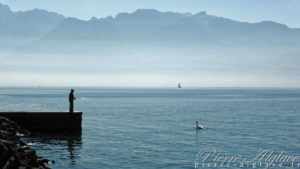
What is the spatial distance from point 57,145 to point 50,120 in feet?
14.7

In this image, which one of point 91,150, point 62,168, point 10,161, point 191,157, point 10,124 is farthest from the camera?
point 10,124

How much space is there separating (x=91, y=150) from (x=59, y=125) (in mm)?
6706

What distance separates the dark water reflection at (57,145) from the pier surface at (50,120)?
23.9 inches

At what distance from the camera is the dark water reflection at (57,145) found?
2617 cm

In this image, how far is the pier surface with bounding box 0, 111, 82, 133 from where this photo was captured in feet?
110

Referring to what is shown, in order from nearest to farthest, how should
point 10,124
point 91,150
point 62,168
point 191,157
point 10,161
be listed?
1. point 10,161
2. point 62,168
3. point 191,157
4. point 91,150
5. point 10,124

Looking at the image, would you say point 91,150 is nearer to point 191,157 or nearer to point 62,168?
point 62,168

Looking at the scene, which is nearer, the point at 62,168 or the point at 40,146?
the point at 62,168

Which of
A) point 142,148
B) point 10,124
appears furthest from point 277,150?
point 10,124

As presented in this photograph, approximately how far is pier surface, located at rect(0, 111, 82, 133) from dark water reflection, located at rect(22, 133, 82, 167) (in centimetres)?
61

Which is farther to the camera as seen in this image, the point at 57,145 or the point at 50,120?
the point at 50,120

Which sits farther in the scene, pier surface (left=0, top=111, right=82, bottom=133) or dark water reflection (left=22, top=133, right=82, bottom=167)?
pier surface (left=0, top=111, right=82, bottom=133)

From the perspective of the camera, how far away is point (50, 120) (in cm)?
3375

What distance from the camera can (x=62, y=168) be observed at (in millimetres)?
22719
